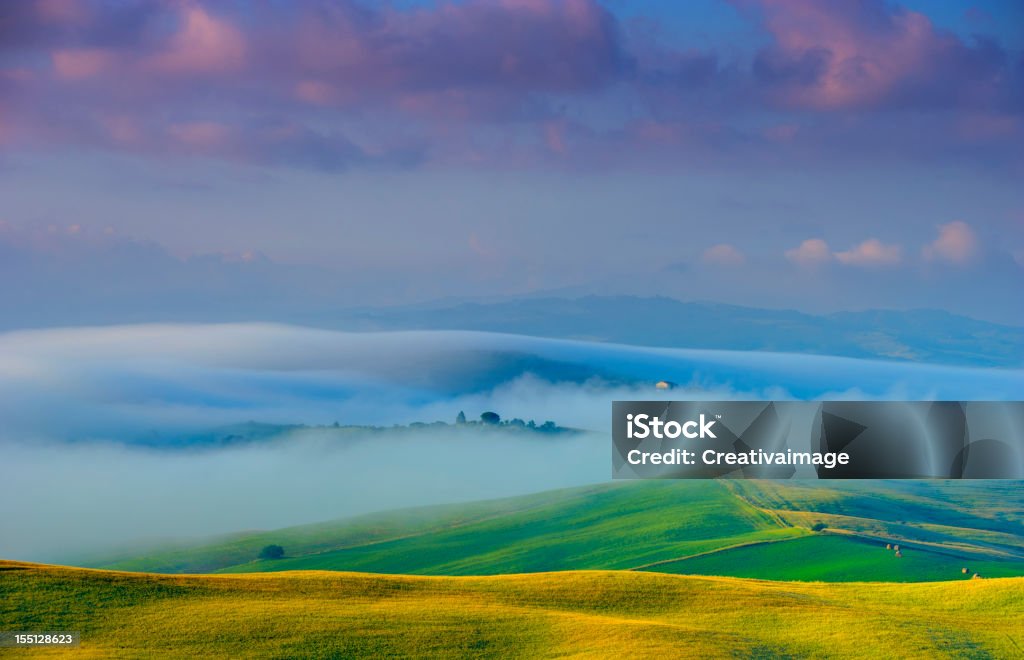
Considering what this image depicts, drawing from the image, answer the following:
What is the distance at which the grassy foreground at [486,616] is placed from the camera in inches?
874

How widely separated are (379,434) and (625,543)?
2022cm

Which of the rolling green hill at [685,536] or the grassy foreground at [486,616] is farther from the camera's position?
the rolling green hill at [685,536]

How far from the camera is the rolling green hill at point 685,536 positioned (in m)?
40.6

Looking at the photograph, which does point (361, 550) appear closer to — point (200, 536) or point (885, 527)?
point (200, 536)

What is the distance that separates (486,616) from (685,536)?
23693mm

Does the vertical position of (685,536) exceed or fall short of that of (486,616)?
it falls short

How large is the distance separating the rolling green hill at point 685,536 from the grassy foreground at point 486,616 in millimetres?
11686

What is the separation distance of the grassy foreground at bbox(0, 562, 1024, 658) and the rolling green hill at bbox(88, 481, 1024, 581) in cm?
1169

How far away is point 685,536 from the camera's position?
4622 centimetres

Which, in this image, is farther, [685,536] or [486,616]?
[685,536]

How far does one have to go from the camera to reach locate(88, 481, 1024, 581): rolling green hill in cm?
4056

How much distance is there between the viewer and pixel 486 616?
79.4 feet

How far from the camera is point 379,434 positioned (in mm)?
61500

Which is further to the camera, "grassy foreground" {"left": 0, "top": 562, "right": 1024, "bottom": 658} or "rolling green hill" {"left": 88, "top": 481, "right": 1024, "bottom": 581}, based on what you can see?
"rolling green hill" {"left": 88, "top": 481, "right": 1024, "bottom": 581}
